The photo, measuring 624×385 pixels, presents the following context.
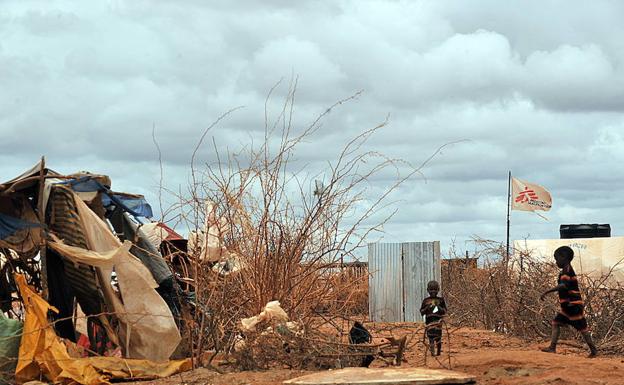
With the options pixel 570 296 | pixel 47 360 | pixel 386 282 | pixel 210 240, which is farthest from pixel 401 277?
pixel 47 360

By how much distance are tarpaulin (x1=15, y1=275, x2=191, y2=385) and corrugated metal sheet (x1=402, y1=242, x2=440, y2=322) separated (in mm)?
11479

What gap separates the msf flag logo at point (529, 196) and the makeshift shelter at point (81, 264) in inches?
609

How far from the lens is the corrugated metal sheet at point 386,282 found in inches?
802

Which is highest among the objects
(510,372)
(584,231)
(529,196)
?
(529,196)

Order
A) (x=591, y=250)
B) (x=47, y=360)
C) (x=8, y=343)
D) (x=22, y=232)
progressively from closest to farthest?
(x=47, y=360) < (x=8, y=343) < (x=22, y=232) < (x=591, y=250)

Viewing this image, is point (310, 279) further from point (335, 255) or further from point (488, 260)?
point (488, 260)

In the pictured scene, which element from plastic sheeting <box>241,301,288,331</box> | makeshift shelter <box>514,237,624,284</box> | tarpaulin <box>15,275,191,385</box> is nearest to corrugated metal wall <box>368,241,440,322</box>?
makeshift shelter <box>514,237,624,284</box>

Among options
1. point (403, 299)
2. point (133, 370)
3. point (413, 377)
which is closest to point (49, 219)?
point (133, 370)

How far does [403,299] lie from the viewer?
2033cm

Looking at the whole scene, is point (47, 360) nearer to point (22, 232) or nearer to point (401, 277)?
point (22, 232)

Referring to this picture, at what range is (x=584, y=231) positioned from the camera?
25.0 meters

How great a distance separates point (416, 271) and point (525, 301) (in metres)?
6.40

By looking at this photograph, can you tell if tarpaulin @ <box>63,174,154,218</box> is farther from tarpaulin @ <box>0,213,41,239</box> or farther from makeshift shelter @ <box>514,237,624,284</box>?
makeshift shelter @ <box>514,237,624,284</box>

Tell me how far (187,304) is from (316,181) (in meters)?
2.26
